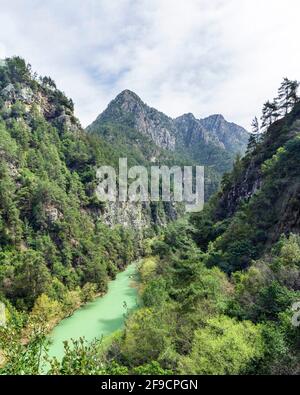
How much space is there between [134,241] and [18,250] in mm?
56943

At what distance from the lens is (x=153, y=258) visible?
2825 inches

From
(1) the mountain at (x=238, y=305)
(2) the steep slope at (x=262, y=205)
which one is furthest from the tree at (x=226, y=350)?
(2) the steep slope at (x=262, y=205)

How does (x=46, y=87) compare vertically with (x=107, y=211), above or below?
above

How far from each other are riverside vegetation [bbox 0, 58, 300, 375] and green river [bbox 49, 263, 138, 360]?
225cm

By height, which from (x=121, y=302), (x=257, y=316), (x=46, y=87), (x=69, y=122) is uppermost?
(x=46, y=87)

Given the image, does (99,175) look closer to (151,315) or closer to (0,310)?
(0,310)

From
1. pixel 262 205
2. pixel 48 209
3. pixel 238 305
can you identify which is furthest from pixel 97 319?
pixel 238 305

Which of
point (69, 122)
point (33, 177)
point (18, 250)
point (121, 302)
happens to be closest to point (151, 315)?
point (121, 302)

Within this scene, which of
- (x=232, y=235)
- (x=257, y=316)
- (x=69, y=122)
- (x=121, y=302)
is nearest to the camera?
(x=257, y=316)

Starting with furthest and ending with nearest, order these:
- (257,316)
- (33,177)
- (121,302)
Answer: (33,177), (121,302), (257,316)

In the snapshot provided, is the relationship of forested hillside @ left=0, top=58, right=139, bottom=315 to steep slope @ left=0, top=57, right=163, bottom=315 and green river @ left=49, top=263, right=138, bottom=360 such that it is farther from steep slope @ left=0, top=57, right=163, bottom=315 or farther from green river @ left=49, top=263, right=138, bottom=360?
green river @ left=49, top=263, right=138, bottom=360

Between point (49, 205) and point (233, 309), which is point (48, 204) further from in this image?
point (233, 309)

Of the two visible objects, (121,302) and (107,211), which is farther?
(107,211)

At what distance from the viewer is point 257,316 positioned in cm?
2622
